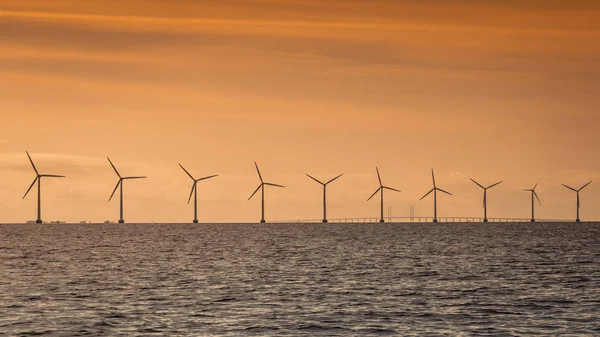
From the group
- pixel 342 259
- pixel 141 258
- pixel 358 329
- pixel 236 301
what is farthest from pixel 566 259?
pixel 358 329

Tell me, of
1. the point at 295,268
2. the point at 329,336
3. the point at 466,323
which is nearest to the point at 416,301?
the point at 466,323

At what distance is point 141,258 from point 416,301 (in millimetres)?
65201

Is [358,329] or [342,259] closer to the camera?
[358,329]

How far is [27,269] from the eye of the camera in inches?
3969

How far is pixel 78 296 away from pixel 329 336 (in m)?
26.5

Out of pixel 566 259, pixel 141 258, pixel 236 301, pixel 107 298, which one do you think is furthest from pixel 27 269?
pixel 566 259

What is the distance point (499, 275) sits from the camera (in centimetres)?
9244

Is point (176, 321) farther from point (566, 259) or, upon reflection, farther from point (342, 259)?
point (566, 259)

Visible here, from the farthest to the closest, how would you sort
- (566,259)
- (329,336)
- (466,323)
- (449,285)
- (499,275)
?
(566,259), (499,275), (449,285), (466,323), (329,336)

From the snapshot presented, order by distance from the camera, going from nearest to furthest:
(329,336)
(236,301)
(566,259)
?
(329,336), (236,301), (566,259)

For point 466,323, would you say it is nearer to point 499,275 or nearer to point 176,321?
point 176,321

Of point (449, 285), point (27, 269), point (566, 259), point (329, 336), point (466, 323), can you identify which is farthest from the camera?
point (566, 259)

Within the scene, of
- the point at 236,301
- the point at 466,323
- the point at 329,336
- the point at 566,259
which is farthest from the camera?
the point at 566,259

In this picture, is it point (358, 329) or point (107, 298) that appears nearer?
point (358, 329)
